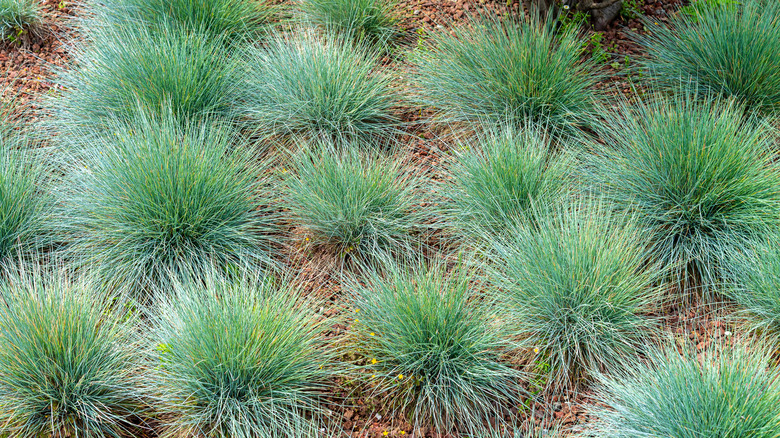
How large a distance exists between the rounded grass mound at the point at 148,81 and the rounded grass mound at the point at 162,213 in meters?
0.38

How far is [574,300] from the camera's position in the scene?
11.1 ft

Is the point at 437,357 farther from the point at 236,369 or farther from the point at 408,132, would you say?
the point at 408,132

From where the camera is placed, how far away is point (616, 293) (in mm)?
3424

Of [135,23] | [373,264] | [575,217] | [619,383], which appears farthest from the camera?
[135,23]

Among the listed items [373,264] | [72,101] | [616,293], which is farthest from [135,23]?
[616,293]

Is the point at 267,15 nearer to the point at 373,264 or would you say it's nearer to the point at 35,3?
the point at 35,3

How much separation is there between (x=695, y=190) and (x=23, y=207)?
3.73 m

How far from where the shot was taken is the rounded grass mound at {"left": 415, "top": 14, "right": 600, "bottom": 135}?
4422 millimetres

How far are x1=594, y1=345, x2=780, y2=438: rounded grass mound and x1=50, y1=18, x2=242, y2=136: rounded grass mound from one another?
117 inches

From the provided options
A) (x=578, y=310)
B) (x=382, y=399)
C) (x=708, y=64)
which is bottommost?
(x=382, y=399)

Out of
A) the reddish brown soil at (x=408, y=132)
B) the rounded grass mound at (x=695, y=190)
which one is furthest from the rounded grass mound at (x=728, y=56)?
the rounded grass mound at (x=695, y=190)

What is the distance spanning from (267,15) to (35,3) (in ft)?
6.36

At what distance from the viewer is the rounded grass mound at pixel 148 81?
14.7 feet

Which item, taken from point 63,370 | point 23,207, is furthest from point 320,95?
point 63,370
